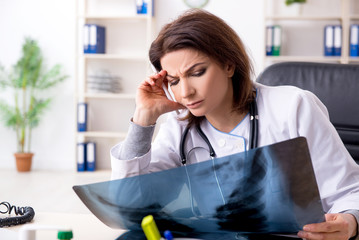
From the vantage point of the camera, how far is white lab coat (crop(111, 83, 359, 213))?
1127 millimetres

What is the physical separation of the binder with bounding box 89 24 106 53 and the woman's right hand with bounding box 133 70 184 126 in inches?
141

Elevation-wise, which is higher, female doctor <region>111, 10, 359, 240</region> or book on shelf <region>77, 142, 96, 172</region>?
female doctor <region>111, 10, 359, 240</region>

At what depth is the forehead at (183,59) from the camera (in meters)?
1.17

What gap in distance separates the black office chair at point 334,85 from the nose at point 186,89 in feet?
1.83

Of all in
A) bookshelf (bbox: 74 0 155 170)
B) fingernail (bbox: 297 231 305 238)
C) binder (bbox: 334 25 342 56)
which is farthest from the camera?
bookshelf (bbox: 74 0 155 170)

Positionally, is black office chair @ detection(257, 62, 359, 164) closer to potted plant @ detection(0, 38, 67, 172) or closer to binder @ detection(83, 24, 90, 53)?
binder @ detection(83, 24, 90, 53)

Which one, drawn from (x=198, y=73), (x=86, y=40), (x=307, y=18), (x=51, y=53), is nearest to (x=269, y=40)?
(x=307, y=18)

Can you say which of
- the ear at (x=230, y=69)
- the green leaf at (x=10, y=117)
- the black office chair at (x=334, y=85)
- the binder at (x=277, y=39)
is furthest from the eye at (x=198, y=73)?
the green leaf at (x=10, y=117)

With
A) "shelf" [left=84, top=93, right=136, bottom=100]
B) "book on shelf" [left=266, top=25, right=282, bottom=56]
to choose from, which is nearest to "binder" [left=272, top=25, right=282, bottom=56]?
"book on shelf" [left=266, top=25, right=282, bottom=56]

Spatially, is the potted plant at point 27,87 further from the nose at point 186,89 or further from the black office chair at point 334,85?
the nose at point 186,89

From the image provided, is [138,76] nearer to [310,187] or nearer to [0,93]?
[0,93]

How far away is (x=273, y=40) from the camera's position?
463 centimetres

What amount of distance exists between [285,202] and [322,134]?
1.21 ft

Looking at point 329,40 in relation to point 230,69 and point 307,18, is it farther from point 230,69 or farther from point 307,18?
point 230,69
